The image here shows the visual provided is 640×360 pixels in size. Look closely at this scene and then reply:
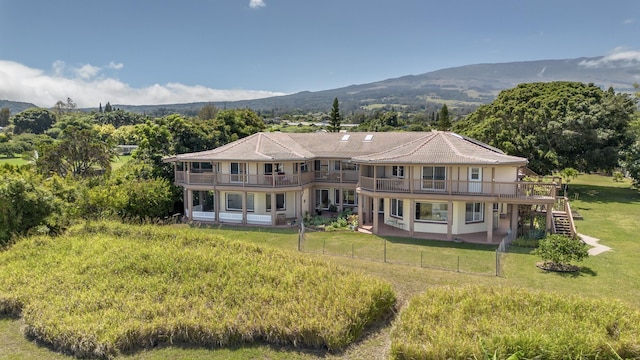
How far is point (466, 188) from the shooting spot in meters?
22.4

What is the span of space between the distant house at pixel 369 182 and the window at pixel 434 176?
0.19 ft

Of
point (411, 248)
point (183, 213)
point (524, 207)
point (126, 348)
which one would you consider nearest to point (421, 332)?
point (126, 348)

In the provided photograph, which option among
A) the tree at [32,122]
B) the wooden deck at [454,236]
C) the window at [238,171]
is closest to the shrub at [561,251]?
the wooden deck at [454,236]

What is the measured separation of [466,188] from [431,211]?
2.41 meters

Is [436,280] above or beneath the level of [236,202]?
beneath

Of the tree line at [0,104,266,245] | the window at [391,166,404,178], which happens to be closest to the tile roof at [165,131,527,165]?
the window at [391,166,404,178]

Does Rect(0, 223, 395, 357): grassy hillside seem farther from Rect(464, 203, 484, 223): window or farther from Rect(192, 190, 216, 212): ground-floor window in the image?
Rect(464, 203, 484, 223): window

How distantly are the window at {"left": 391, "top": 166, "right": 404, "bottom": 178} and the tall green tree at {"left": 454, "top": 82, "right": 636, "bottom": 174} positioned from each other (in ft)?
50.8

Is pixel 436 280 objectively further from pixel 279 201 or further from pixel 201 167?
pixel 201 167

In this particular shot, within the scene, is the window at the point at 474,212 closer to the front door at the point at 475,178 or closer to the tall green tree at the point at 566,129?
the front door at the point at 475,178

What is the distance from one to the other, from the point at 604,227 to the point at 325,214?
1765cm

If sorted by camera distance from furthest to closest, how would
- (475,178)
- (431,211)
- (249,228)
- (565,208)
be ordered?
(249,228) → (565,208) → (431,211) → (475,178)

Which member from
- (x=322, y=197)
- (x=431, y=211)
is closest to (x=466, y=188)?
(x=431, y=211)

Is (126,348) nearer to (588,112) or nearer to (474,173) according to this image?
(474,173)
